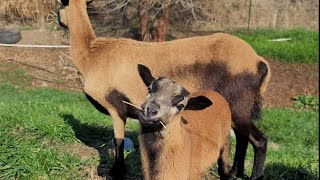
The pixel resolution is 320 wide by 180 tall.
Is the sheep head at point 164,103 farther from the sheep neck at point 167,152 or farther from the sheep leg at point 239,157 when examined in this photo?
the sheep leg at point 239,157

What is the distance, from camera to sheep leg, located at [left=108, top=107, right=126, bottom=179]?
6.25 meters

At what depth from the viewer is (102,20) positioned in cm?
2050

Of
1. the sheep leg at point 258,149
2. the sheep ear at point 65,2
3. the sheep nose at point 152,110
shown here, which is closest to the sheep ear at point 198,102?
the sheep nose at point 152,110

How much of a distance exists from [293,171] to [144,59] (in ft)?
7.68

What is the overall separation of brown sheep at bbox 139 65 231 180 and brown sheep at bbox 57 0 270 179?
25.7 inches

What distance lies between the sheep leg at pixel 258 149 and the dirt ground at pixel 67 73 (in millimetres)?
Answer: 7926

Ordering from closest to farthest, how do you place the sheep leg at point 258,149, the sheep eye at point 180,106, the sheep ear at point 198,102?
the sheep eye at point 180,106 < the sheep ear at point 198,102 < the sheep leg at point 258,149

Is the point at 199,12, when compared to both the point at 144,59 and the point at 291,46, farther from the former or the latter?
the point at 144,59

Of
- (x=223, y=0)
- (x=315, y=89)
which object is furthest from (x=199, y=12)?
(x=315, y=89)

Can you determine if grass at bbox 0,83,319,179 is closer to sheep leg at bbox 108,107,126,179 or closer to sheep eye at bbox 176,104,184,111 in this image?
sheep leg at bbox 108,107,126,179

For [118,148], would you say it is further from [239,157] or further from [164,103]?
[164,103]

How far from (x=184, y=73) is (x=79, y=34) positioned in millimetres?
1424

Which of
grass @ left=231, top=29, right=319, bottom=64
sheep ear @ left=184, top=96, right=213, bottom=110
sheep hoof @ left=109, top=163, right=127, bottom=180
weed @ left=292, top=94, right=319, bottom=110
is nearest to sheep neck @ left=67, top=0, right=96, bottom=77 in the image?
sheep hoof @ left=109, top=163, right=127, bottom=180

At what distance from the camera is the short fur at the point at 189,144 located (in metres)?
4.73
